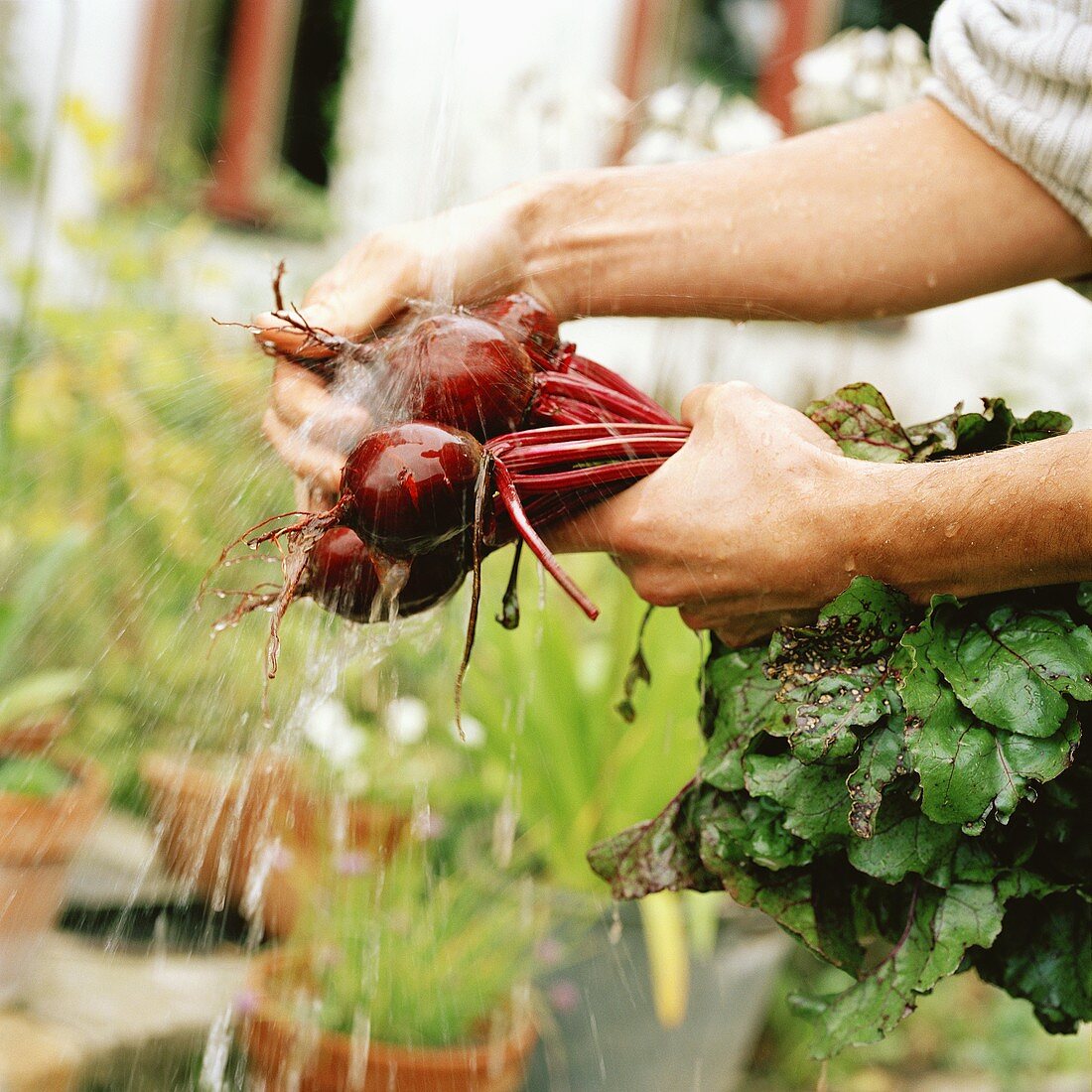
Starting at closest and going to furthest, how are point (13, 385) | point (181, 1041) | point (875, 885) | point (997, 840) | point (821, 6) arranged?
point (997, 840) < point (875, 885) < point (181, 1041) < point (13, 385) < point (821, 6)

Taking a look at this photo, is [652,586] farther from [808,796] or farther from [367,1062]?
[367,1062]

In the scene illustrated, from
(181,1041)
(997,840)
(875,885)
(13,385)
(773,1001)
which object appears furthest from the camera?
(773,1001)

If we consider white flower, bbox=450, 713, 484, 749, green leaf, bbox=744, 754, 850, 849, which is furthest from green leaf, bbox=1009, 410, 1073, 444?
white flower, bbox=450, 713, 484, 749

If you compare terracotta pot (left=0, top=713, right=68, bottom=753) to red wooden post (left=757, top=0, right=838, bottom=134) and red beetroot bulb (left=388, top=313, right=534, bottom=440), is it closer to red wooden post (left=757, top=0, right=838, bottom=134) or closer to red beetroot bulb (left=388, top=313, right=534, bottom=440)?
red beetroot bulb (left=388, top=313, right=534, bottom=440)

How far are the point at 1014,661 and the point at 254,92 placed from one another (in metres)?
5.82

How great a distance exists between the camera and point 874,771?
1180mm

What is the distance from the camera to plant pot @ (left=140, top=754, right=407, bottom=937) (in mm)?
2930

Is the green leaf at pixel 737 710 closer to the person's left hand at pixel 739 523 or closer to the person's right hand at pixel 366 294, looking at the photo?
the person's left hand at pixel 739 523

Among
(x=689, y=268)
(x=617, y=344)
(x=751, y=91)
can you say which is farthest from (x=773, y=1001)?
(x=751, y=91)

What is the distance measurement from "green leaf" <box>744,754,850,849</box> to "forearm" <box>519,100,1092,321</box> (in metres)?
0.68

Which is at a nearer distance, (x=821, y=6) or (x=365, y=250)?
(x=365, y=250)

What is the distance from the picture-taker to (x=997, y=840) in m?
1.22

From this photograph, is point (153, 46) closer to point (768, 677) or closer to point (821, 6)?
point (821, 6)

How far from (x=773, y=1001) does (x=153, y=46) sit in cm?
514
